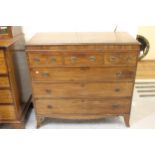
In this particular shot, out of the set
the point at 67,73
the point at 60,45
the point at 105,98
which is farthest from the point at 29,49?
the point at 105,98

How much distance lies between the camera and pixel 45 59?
5.46 ft

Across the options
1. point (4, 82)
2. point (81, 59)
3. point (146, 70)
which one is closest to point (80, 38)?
point (81, 59)

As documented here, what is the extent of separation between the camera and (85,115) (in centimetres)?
193

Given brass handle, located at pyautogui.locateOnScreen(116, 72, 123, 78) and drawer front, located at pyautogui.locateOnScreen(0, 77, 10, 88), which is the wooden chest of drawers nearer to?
brass handle, located at pyautogui.locateOnScreen(116, 72, 123, 78)

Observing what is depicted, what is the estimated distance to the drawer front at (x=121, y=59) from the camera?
1659mm

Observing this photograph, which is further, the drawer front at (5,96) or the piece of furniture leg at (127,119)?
the piece of furniture leg at (127,119)

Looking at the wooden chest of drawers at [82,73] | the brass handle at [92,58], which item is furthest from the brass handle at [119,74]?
the brass handle at [92,58]

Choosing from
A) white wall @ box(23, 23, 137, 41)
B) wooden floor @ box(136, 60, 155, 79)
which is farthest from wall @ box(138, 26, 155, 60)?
white wall @ box(23, 23, 137, 41)

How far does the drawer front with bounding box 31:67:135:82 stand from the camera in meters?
1.71

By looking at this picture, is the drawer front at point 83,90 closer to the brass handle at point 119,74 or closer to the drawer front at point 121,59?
the brass handle at point 119,74

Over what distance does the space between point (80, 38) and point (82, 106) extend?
640 mm

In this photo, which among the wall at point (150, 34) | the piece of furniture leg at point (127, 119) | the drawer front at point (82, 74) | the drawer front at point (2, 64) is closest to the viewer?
the drawer front at point (2, 64)

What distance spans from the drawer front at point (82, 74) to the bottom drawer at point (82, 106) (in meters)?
0.23
